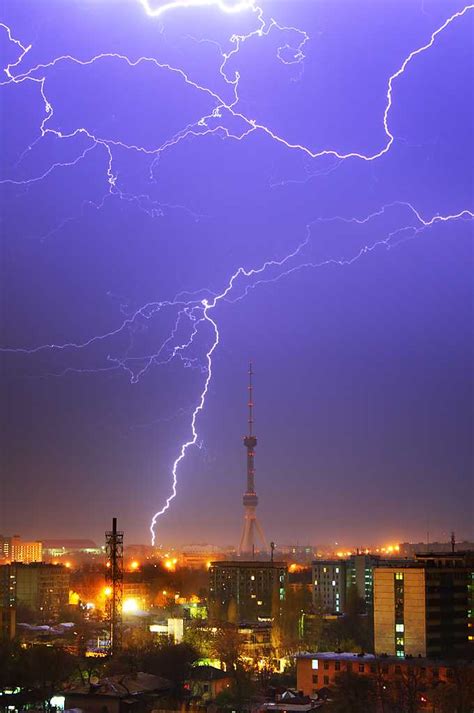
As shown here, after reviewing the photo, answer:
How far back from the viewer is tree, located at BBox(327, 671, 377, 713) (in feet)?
55.6

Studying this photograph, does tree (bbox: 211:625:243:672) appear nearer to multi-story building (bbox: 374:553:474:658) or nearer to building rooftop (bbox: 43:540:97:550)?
multi-story building (bbox: 374:553:474:658)

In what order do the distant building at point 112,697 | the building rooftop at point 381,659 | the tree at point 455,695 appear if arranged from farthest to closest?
the building rooftop at point 381,659, the distant building at point 112,697, the tree at point 455,695

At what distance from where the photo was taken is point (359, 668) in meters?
20.8

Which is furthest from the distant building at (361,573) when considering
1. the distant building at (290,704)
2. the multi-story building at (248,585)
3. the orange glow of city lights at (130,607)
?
the distant building at (290,704)

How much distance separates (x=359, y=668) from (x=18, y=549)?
219ft

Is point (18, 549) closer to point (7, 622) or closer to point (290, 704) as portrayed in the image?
point (7, 622)

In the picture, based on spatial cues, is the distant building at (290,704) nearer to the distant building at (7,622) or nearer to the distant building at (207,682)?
the distant building at (207,682)

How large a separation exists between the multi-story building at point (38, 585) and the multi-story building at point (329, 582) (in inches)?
403

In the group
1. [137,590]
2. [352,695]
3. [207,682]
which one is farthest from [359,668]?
[137,590]

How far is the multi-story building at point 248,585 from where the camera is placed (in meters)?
43.0

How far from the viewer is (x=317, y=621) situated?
111ft

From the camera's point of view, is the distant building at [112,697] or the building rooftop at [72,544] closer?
the distant building at [112,697]

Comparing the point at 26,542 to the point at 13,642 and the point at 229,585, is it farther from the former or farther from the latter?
the point at 13,642

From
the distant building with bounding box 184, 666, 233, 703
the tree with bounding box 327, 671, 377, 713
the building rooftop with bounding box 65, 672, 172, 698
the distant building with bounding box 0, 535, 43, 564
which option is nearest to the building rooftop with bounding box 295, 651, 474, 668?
the distant building with bounding box 184, 666, 233, 703
